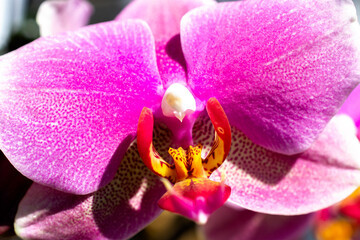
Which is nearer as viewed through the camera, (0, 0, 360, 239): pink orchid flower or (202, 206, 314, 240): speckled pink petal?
(0, 0, 360, 239): pink orchid flower

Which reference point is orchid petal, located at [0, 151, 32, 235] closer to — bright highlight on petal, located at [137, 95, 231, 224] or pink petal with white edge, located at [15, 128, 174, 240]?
pink petal with white edge, located at [15, 128, 174, 240]

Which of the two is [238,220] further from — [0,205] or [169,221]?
[0,205]

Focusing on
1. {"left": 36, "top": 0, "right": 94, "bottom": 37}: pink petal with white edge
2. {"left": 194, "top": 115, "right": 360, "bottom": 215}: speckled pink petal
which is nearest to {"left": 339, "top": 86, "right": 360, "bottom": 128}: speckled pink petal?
{"left": 194, "top": 115, "right": 360, "bottom": 215}: speckled pink petal

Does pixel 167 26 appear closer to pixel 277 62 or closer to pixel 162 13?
pixel 162 13

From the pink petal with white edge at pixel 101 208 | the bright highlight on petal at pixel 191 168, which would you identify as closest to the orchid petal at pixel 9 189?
the pink petal with white edge at pixel 101 208

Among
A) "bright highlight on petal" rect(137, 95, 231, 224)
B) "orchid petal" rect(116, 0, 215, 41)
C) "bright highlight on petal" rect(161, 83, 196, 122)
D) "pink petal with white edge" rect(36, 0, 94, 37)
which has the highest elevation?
"orchid petal" rect(116, 0, 215, 41)

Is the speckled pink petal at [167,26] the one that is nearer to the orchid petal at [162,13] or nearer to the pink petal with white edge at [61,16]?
the orchid petal at [162,13]

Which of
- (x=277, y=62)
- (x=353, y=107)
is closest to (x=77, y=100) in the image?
(x=277, y=62)
